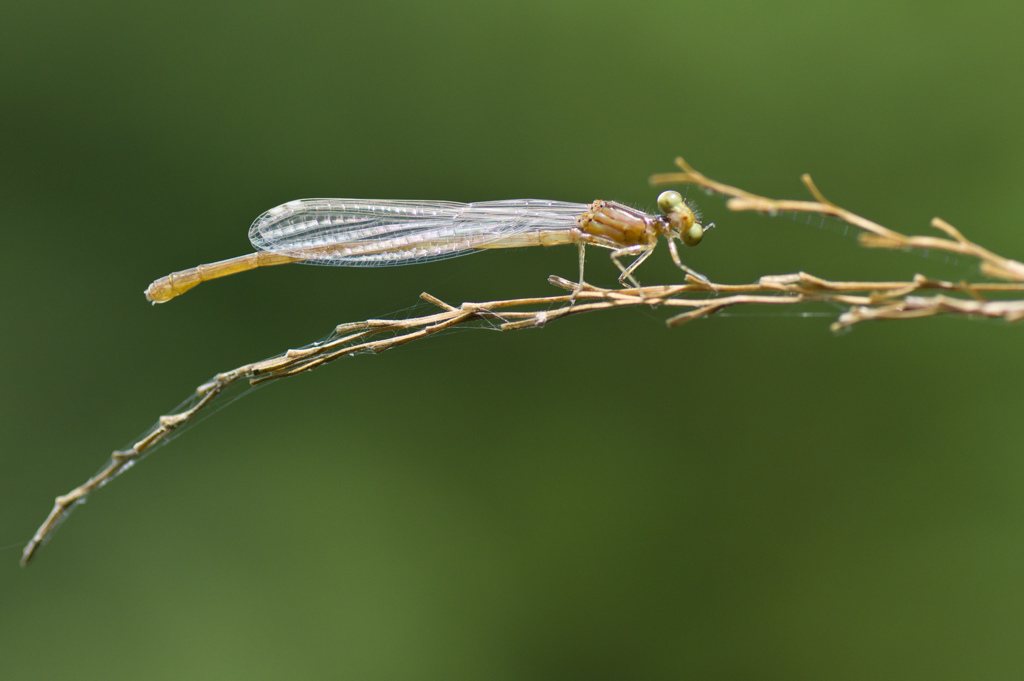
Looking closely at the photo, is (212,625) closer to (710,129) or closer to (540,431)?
(540,431)

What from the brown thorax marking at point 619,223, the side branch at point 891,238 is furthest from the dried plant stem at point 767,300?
the brown thorax marking at point 619,223

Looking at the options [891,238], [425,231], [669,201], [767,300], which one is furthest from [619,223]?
[891,238]

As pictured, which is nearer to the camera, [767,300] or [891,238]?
[891,238]

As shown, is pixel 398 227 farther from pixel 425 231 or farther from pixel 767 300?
pixel 767 300

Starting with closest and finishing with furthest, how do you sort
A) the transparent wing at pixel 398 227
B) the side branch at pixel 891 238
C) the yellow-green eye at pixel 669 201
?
the side branch at pixel 891 238
the yellow-green eye at pixel 669 201
the transparent wing at pixel 398 227

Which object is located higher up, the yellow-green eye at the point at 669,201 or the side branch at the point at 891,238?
the yellow-green eye at the point at 669,201

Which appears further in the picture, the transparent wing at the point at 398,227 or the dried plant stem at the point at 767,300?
the transparent wing at the point at 398,227

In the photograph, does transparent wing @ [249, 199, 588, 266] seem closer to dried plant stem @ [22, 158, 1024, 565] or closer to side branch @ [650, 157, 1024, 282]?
dried plant stem @ [22, 158, 1024, 565]

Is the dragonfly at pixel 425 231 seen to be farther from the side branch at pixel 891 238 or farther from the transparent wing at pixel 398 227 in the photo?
the side branch at pixel 891 238

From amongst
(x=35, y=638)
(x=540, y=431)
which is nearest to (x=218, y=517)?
(x=35, y=638)
